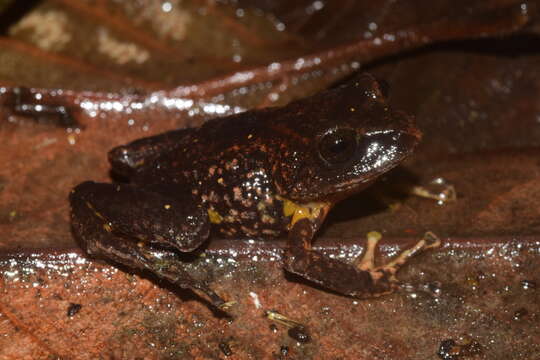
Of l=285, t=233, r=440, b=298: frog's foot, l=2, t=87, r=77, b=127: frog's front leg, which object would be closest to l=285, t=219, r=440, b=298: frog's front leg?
l=285, t=233, r=440, b=298: frog's foot

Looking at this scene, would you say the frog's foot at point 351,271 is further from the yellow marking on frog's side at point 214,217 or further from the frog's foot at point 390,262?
the yellow marking on frog's side at point 214,217

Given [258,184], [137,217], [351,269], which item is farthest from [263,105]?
[351,269]

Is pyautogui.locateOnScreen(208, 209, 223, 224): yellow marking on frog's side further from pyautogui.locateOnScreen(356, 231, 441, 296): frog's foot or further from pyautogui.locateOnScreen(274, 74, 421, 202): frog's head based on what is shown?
pyautogui.locateOnScreen(356, 231, 441, 296): frog's foot

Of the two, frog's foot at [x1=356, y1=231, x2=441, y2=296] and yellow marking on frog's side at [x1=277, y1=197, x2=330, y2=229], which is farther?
yellow marking on frog's side at [x1=277, y1=197, x2=330, y2=229]

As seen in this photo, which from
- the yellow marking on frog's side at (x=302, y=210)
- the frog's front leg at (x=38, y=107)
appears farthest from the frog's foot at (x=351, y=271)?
the frog's front leg at (x=38, y=107)

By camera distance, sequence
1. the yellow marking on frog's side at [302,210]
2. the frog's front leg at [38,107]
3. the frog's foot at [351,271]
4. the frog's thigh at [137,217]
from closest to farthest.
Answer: the frog's foot at [351,271] < the frog's thigh at [137,217] < the yellow marking on frog's side at [302,210] < the frog's front leg at [38,107]

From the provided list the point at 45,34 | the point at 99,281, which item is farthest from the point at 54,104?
the point at 99,281

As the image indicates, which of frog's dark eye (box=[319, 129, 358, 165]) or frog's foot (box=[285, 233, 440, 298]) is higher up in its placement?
frog's dark eye (box=[319, 129, 358, 165])
